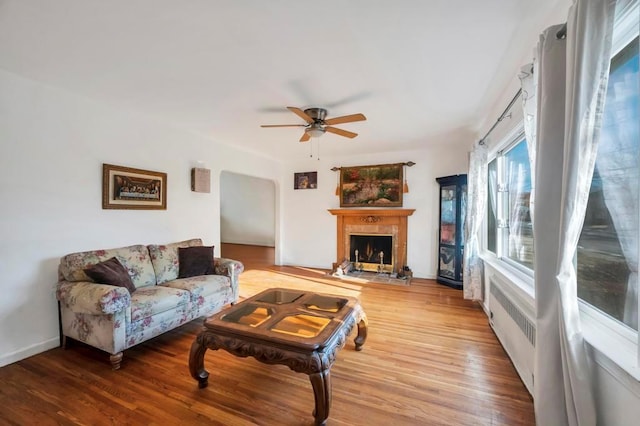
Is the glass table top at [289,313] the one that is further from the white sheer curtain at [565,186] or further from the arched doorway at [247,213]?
the arched doorway at [247,213]

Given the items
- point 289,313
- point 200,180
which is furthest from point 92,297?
point 200,180

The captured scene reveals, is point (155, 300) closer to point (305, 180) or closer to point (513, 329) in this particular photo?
point (513, 329)

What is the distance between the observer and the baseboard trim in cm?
234

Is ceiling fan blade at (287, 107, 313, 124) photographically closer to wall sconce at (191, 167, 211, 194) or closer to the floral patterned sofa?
the floral patterned sofa

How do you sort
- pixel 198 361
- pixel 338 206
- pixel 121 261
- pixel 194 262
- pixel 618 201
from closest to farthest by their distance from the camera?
pixel 618 201
pixel 198 361
pixel 121 261
pixel 194 262
pixel 338 206

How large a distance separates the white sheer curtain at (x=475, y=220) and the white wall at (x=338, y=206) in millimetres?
1415

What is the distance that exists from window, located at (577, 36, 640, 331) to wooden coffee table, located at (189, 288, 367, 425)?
4.88 feet

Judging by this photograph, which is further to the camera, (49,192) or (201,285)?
(201,285)

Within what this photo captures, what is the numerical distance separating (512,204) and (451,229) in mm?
2094

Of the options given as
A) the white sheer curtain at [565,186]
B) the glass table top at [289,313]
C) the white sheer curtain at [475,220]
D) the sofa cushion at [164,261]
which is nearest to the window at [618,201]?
the white sheer curtain at [565,186]

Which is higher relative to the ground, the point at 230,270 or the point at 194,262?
the point at 194,262

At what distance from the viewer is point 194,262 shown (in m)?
3.46

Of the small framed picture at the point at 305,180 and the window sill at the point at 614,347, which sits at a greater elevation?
the small framed picture at the point at 305,180

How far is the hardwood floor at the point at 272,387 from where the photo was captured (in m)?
1.76
